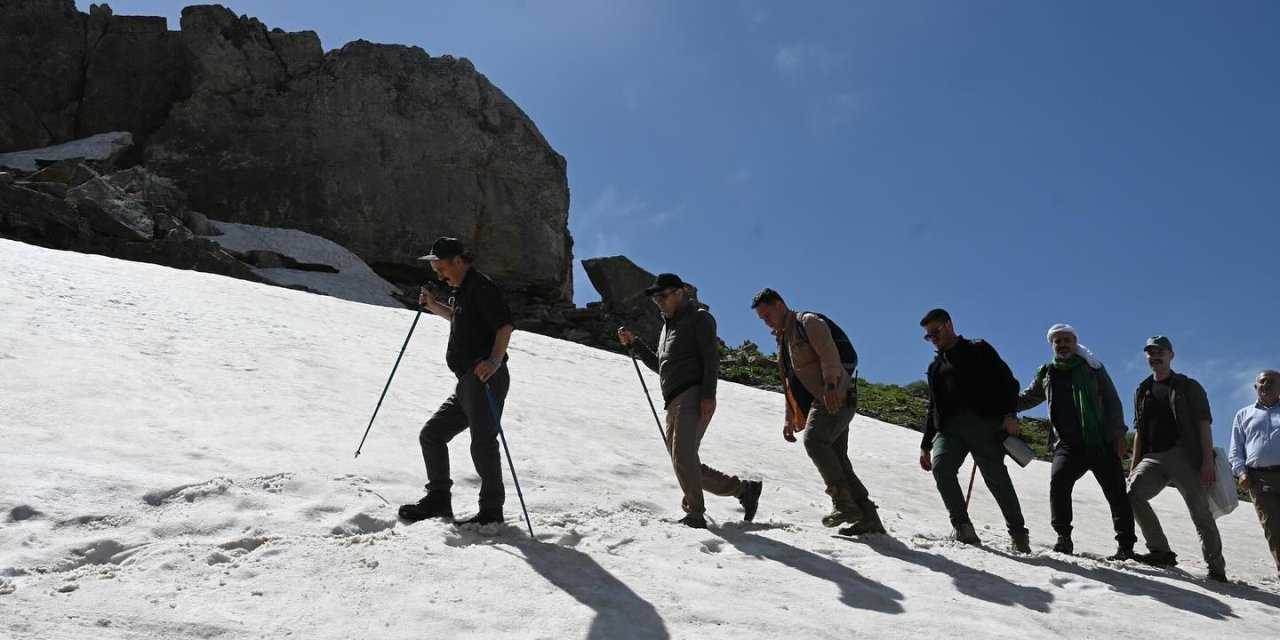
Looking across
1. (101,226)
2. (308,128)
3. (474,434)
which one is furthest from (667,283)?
(308,128)

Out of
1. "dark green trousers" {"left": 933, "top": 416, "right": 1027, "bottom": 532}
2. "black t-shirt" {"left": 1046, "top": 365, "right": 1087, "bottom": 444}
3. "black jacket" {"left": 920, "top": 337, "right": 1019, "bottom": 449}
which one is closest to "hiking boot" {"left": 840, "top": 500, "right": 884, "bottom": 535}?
"dark green trousers" {"left": 933, "top": 416, "right": 1027, "bottom": 532}

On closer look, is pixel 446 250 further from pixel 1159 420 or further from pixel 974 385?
pixel 1159 420

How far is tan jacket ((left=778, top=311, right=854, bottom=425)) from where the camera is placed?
7.23m

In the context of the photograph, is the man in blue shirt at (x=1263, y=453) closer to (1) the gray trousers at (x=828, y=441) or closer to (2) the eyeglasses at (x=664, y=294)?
(1) the gray trousers at (x=828, y=441)

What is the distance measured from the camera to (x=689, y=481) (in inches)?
276

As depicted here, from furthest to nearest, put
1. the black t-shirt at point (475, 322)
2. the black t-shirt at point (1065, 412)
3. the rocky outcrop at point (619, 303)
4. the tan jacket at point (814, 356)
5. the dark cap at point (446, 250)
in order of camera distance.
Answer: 1. the rocky outcrop at point (619, 303)
2. the black t-shirt at point (1065, 412)
3. the tan jacket at point (814, 356)
4. the dark cap at point (446, 250)
5. the black t-shirt at point (475, 322)

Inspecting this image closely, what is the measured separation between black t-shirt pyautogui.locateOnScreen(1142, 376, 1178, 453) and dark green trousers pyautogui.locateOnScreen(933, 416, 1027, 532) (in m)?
1.31

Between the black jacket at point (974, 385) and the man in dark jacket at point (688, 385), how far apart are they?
1.85m

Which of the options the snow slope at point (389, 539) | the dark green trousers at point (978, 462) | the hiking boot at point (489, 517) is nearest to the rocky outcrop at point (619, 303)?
the snow slope at point (389, 539)

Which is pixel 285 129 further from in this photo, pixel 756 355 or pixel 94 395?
pixel 94 395

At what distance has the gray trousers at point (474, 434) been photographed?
630cm

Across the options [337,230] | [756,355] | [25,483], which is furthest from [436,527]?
[337,230]

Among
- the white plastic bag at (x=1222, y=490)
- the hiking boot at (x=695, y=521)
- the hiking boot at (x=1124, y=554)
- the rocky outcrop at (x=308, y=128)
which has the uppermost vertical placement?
the rocky outcrop at (x=308, y=128)

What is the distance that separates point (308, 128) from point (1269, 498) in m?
37.4
